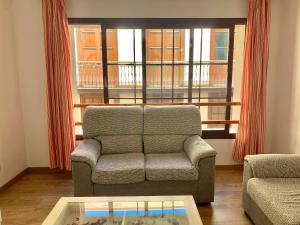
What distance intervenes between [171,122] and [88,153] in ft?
3.51

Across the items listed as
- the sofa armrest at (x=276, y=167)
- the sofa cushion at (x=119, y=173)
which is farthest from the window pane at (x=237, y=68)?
the sofa cushion at (x=119, y=173)

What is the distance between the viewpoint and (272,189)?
212 centimetres

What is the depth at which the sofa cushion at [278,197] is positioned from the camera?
5.96ft

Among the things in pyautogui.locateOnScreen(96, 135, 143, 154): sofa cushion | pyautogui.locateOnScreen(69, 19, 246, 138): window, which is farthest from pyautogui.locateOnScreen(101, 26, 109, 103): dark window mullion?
pyautogui.locateOnScreen(96, 135, 143, 154): sofa cushion

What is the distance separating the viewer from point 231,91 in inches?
141

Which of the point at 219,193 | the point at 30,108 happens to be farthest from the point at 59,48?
the point at 219,193

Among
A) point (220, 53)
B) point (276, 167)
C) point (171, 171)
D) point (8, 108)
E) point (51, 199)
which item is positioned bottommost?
point (51, 199)

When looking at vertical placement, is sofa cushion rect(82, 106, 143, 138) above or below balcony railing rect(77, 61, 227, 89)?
below

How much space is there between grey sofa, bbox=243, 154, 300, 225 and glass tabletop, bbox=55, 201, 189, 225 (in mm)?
662

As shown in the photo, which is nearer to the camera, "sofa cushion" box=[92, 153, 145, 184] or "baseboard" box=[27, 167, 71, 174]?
"sofa cushion" box=[92, 153, 145, 184]

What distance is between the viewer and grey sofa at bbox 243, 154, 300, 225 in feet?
6.16

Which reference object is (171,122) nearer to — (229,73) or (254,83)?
(229,73)

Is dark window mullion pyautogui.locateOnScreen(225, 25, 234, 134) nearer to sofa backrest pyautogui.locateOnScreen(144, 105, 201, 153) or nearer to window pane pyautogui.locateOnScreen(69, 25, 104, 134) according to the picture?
sofa backrest pyautogui.locateOnScreen(144, 105, 201, 153)

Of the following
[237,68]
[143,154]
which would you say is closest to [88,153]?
[143,154]
